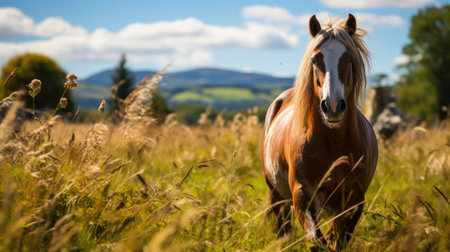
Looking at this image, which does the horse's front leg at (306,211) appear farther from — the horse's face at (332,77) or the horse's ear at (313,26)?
the horse's ear at (313,26)

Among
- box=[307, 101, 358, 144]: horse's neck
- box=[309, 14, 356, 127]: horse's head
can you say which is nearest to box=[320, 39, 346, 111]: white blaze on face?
box=[309, 14, 356, 127]: horse's head

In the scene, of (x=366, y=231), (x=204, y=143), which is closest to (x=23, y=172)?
(x=366, y=231)

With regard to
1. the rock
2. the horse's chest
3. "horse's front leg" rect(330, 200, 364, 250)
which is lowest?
the rock

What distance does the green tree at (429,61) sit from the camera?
4422cm

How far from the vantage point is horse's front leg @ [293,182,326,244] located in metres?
3.23

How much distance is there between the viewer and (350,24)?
363cm

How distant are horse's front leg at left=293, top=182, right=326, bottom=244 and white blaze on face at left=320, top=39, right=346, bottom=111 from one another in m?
0.87

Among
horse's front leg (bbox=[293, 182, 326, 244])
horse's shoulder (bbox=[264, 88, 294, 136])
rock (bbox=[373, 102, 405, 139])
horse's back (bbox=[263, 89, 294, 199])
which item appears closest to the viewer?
horse's front leg (bbox=[293, 182, 326, 244])

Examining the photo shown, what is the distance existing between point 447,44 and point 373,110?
3638 centimetres

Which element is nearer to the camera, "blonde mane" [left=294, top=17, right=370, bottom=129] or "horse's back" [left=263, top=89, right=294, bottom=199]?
"blonde mane" [left=294, top=17, right=370, bottom=129]

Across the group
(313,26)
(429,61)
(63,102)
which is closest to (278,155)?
(313,26)

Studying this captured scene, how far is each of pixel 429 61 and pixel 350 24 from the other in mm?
47365

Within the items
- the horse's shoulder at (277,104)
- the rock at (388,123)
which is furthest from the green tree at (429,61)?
the horse's shoulder at (277,104)

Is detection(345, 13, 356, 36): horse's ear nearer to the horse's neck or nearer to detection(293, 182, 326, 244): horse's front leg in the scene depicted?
the horse's neck
